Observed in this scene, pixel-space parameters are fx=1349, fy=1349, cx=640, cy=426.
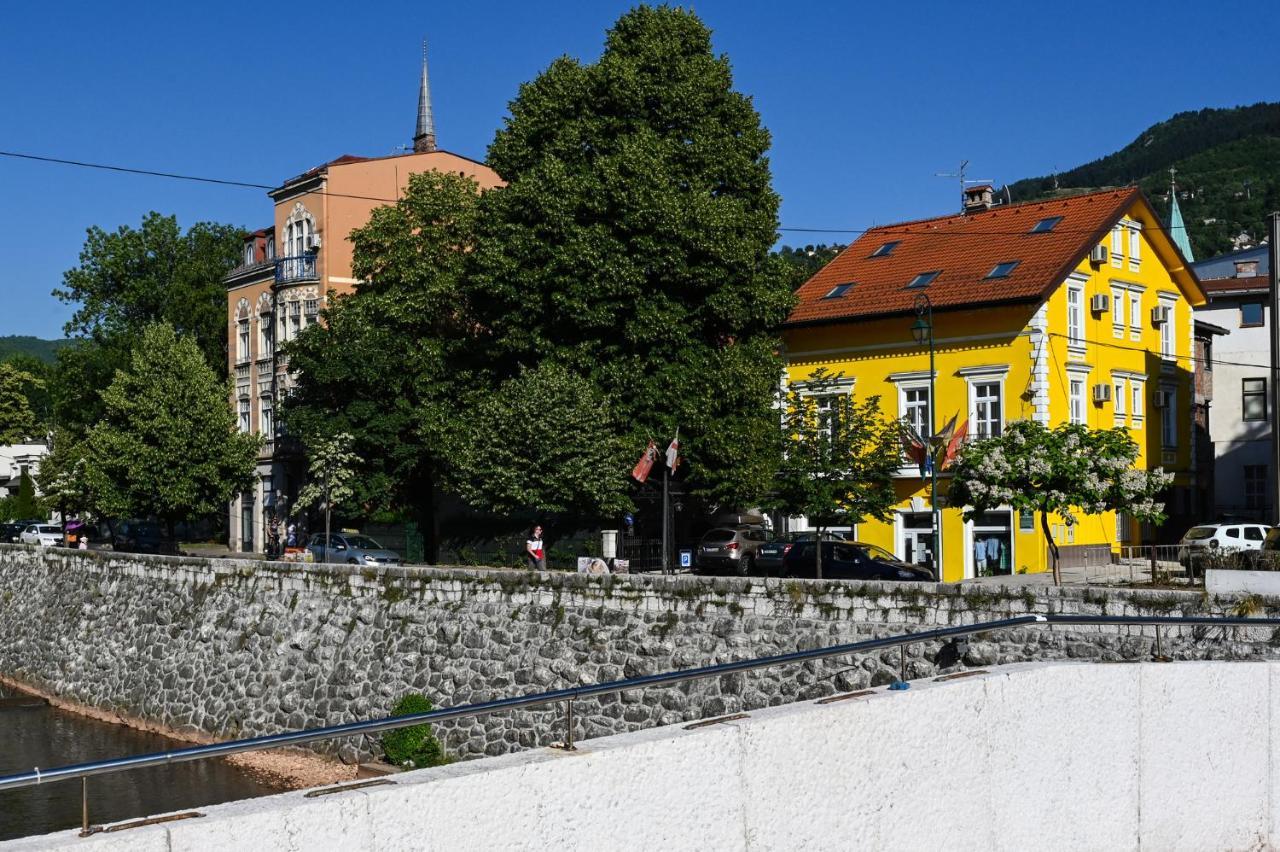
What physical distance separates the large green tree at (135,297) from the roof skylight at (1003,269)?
1663 inches

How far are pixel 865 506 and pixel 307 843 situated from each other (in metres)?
30.0

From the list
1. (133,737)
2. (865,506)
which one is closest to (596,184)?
(865,506)

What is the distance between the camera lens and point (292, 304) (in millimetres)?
58969

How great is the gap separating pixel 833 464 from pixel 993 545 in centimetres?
793

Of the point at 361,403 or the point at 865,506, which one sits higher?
the point at 361,403

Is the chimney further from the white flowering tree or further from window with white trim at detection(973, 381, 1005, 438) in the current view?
the white flowering tree

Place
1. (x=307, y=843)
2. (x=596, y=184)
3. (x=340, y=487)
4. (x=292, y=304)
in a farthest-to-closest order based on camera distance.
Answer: (x=292, y=304)
(x=340, y=487)
(x=596, y=184)
(x=307, y=843)

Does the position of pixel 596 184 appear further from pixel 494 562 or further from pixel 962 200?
Result: pixel 962 200

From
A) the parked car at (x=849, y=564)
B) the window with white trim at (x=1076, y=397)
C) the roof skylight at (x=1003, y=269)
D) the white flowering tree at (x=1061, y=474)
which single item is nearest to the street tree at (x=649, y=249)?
the parked car at (x=849, y=564)

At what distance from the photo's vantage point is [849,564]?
28922 mm

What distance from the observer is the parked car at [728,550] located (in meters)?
37.9

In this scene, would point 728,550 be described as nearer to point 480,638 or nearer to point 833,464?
point 833,464

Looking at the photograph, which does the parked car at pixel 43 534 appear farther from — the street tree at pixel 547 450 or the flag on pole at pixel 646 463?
the flag on pole at pixel 646 463

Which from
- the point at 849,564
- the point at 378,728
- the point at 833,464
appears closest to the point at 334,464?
the point at 833,464
